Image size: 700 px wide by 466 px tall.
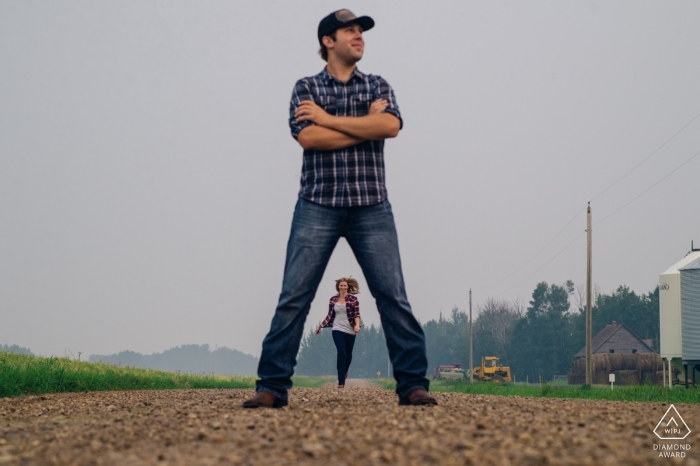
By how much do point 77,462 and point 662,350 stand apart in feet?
100

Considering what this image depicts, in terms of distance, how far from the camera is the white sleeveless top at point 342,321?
11.3 metres

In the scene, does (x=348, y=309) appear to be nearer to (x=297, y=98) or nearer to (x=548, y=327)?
(x=297, y=98)

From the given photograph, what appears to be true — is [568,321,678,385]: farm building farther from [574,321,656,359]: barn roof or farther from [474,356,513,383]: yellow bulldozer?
[574,321,656,359]: barn roof

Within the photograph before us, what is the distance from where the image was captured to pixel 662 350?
97.9 ft

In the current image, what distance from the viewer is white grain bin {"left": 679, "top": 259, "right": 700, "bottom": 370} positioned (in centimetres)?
2789

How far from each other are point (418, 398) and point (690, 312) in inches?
1048

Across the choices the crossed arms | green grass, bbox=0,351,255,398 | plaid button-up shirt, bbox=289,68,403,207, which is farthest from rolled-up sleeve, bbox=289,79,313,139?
green grass, bbox=0,351,255,398

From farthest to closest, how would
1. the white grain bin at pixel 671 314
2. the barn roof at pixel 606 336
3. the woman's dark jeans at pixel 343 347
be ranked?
the barn roof at pixel 606 336 < the white grain bin at pixel 671 314 < the woman's dark jeans at pixel 343 347

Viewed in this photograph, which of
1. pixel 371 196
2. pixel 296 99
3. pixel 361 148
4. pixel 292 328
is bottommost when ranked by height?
pixel 292 328

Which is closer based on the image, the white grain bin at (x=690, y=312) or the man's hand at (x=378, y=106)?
the man's hand at (x=378, y=106)

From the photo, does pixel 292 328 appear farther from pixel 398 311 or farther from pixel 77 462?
pixel 77 462

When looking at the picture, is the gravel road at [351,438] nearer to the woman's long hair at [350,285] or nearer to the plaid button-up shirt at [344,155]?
the plaid button-up shirt at [344,155]

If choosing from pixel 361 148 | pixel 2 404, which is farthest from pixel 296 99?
pixel 2 404

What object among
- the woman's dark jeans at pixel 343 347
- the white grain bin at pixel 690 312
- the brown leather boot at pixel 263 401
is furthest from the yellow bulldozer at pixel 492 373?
the brown leather boot at pixel 263 401
